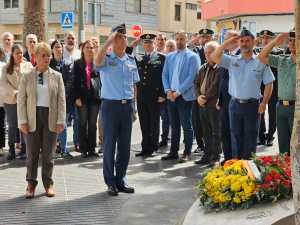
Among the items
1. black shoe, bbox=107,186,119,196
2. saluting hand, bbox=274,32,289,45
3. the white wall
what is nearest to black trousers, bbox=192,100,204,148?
saluting hand, bbox=274,32,289,45

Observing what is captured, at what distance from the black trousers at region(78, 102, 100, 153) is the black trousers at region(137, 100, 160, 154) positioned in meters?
0.81

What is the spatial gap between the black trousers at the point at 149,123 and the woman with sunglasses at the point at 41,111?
3.15 m

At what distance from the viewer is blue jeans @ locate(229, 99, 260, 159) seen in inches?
303

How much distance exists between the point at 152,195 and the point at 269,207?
7.28ft

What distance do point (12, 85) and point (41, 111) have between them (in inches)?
103

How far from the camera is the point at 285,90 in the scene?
727 cm

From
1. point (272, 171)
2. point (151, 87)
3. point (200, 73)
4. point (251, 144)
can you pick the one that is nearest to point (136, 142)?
point (151, 87)

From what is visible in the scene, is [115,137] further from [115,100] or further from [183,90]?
[183,90]

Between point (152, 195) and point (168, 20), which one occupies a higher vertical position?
point (168, 20)

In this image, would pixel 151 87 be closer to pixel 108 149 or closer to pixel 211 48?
pixel 211 48

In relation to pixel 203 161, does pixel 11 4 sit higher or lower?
higher

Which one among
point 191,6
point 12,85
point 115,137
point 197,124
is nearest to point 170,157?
point 197,124

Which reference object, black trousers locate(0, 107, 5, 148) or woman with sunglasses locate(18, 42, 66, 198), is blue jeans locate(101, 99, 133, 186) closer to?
woman with sunglasses locate(18, 42, 66, 198)

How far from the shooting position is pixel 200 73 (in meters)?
9.28
